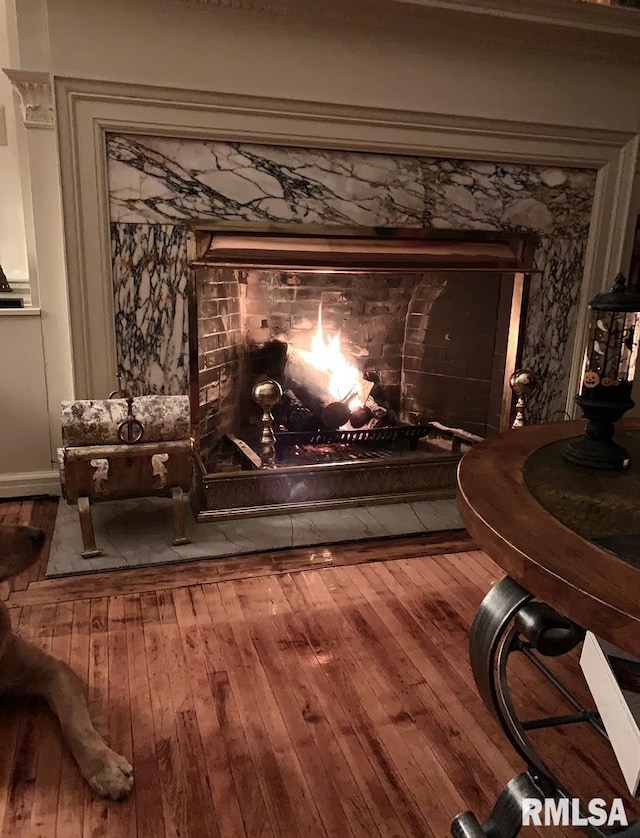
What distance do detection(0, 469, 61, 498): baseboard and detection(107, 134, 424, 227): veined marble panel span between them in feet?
3.91

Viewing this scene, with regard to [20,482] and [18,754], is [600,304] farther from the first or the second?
[20,482]

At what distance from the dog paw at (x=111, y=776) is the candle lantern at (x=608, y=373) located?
1215 mm

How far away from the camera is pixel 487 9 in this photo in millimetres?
2486

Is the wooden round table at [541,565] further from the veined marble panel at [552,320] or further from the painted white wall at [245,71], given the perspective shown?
the painted white wall at [245,71]

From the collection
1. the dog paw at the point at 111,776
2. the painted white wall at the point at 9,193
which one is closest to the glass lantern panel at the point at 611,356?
the dog paw at the point at 111,776

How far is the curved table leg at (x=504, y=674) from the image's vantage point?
1179 millimetres

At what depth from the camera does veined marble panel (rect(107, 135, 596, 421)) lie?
249 cm

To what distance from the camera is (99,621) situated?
6.57 ft

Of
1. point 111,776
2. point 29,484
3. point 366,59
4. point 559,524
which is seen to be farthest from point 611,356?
point 29,484

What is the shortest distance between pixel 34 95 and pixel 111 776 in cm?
235

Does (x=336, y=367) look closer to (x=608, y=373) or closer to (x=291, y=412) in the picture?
(x=291, y=412)

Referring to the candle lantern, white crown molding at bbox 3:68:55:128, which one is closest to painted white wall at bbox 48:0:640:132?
white crown molding at bbox 3:68:55:128

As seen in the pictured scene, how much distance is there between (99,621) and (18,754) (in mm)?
535

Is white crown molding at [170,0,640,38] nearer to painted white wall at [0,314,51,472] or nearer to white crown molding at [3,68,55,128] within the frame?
white crown molding at [3,68,55,128]
